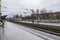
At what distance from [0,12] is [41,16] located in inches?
2772

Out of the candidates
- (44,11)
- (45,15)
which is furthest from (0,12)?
(44,11)

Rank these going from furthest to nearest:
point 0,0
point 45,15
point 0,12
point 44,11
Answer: point 44,11 → point 45,15 → point 0,0 → point 0,12

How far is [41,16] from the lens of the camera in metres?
138

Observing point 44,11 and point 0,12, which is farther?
point 44,11

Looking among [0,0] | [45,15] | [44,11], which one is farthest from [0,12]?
[44,11]

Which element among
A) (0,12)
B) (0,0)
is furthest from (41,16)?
(0,12)

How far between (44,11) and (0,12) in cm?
7807

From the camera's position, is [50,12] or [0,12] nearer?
[0,12]

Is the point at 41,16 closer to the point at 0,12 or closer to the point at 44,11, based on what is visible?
the point at 44,11

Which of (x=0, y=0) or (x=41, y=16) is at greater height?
(x=0, y=0)

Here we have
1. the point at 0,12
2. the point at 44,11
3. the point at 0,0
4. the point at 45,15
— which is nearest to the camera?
the point at 0,12

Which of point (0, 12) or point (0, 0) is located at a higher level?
point (0, 0)

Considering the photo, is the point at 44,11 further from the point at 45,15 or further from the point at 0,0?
the point at 0,0

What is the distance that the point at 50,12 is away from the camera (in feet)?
492
